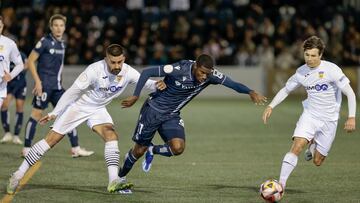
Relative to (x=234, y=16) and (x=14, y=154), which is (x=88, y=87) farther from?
(x=234, y=16)

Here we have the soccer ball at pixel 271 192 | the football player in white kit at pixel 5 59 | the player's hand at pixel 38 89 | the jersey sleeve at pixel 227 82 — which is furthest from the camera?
the player's hand at pixel 38 89

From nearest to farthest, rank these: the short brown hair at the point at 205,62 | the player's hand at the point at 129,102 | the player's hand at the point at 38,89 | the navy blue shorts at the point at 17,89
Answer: the player's hand at the point at 129,102
the short brown hair at the point at 205,62
the player's hand at the point at 38,89
the navy blue shorts at the point at 17,89

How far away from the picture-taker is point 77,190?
391 inches

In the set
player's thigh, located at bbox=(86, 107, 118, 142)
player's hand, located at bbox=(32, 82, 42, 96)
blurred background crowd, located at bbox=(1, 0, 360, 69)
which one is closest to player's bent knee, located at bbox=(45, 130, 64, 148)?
player's thigh, located at bbox=(86, 107, 118, 142)

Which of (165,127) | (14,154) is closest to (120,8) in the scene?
(14,154)

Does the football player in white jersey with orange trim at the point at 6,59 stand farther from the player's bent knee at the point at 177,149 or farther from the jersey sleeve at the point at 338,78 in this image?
the jersey sleeve at the point at 338,78

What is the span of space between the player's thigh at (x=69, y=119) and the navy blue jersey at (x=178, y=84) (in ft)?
2.81

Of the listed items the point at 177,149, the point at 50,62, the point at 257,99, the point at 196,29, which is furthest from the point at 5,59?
the point at 196,29

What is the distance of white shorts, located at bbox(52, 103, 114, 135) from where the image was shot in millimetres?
9891

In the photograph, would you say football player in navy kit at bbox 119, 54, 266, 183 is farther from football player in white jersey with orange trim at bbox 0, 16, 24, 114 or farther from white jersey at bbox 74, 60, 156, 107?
football player in white jersey with orange trim at bbox 0, 16, 24, 114

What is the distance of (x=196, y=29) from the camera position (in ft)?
91.1

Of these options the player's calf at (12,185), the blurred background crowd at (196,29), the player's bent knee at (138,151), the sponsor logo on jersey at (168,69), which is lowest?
the blurred background crowd at (196,29)

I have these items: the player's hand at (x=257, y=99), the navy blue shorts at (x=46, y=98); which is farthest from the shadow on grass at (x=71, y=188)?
the navy blue shorts at (x=46, y=98)

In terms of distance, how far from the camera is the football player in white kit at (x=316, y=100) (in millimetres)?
9594
